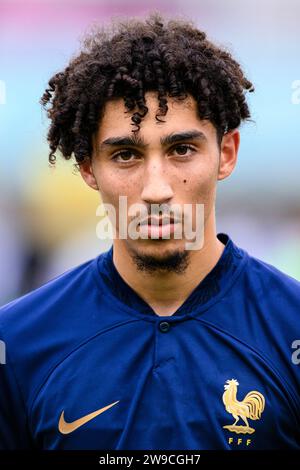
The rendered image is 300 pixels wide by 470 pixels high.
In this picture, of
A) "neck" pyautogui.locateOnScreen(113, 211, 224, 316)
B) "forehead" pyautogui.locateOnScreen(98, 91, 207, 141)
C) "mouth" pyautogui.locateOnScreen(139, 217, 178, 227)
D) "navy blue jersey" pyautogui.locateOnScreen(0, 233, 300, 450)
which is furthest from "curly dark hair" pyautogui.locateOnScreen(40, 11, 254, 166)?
"navy blue jersey" pyautogui.locateOnScreen(0, 233, 300, 450)

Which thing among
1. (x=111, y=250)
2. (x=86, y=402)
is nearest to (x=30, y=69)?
(x=111, y=250)

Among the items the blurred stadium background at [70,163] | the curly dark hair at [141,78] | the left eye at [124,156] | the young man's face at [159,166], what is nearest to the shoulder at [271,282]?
the young man's face at [159,166]

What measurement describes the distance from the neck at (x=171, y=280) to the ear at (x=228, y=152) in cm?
26

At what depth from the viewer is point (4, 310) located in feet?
11.7

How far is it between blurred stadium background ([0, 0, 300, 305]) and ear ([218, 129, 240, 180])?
3500mm

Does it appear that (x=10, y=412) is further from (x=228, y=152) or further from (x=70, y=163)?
(x=70, y=163)

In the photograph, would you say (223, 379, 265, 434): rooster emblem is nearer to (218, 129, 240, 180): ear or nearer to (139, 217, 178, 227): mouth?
(139, 217, 178, 227): mouth

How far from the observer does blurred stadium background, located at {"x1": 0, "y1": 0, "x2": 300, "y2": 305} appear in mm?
7219

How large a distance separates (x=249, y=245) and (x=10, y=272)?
1998mm

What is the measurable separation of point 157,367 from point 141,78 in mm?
1119
